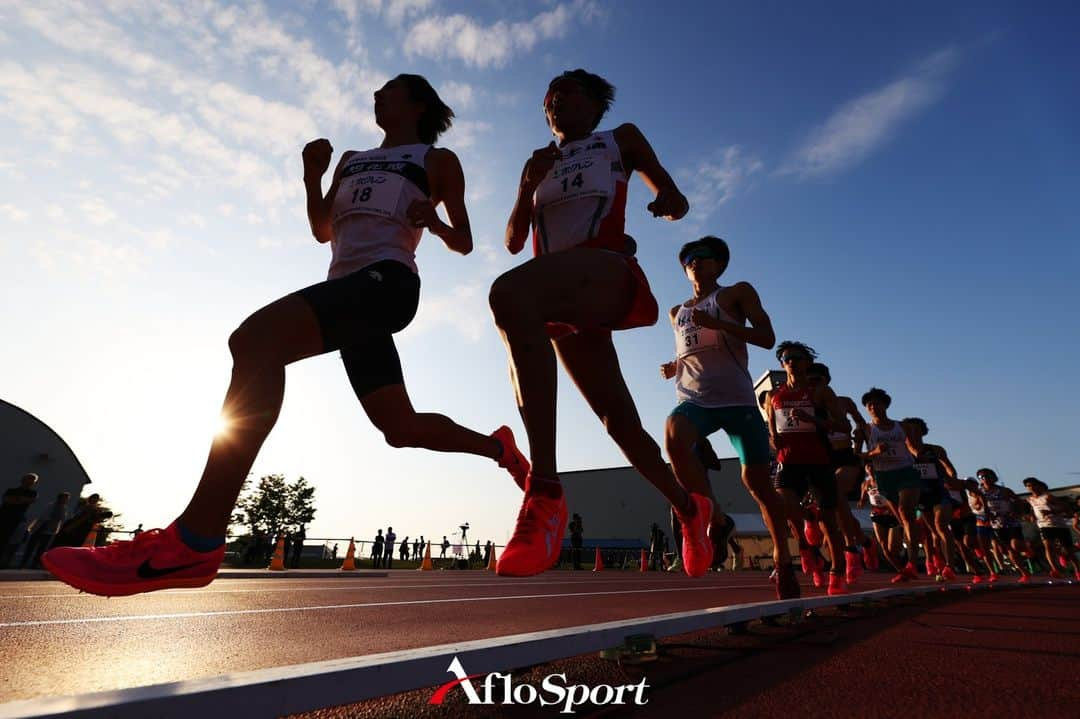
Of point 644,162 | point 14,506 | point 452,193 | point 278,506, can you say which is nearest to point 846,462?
point 644,162

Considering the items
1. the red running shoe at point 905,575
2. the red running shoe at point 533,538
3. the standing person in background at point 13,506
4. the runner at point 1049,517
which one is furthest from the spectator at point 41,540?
the runner at point 1049,517

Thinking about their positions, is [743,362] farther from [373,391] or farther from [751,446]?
[373,391]

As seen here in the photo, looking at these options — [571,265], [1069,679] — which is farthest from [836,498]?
[571,265]

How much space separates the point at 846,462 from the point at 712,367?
4.17 m

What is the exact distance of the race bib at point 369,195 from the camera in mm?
2729

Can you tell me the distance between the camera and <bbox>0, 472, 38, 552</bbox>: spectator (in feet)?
29.8

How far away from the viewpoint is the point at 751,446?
4410 millimetres

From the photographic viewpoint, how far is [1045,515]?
1327cm

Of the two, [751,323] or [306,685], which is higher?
[751,323]

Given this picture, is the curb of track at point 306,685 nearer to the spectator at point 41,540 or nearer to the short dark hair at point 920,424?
the short dark hair at point 920,424

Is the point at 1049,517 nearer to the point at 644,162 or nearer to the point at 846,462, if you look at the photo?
the point at 846,462

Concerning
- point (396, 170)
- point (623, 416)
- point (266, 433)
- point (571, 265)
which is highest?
point (396, 170)

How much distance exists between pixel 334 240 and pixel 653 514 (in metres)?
43.0

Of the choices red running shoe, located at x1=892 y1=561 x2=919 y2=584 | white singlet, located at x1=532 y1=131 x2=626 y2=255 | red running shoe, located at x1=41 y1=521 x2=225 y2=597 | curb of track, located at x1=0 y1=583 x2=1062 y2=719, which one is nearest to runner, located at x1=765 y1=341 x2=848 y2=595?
red running shoe, located at x1=892 y1=561 x2=919 y2=584
